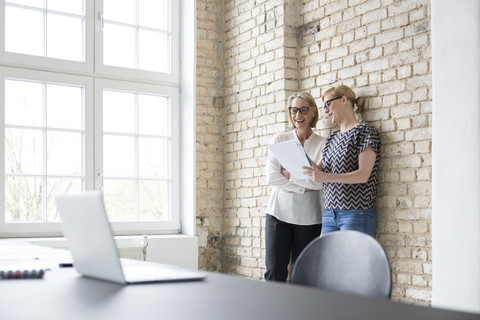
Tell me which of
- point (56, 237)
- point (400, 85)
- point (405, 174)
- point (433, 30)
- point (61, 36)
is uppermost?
point (61, 36)

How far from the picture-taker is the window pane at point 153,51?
598 centimetres

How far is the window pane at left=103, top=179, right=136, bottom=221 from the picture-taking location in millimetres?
5676

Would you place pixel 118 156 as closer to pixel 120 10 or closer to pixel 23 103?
pixel 23 103

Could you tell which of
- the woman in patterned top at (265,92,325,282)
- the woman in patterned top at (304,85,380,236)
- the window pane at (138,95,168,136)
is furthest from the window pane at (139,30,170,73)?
the woman in patterned top at (304,85,380,236)

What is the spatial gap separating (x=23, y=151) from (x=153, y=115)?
1.28m

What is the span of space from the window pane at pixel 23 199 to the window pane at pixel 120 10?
167 centimetres

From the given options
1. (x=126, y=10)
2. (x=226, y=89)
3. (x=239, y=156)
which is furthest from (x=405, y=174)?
(x=126, y=10)

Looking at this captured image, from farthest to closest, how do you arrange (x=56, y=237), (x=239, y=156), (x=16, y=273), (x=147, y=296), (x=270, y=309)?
1. (x=239, y=156)
2. (x=56, y=237)
3. (x=16, y=273)
4. (x=147, y=296)
5. (x=270, y=309)

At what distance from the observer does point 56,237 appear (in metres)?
5.38

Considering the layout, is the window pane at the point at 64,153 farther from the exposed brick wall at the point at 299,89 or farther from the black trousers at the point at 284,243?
the black trousers at the point at 284,243

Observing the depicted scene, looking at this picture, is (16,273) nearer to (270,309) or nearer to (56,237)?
(270,309)

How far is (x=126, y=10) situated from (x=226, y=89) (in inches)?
47.4

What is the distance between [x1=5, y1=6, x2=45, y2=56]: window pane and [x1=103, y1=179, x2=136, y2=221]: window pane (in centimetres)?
132

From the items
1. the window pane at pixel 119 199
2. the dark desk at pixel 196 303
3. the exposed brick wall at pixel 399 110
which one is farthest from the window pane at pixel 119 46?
the dark desk at pixel 196 303
